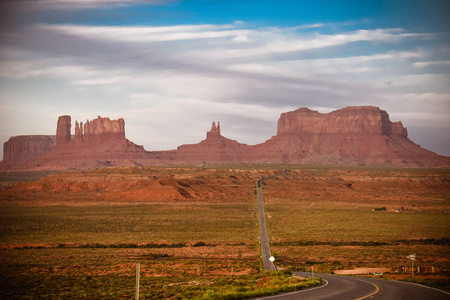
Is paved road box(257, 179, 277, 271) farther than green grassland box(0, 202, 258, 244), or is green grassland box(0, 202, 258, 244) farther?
green grassland box(0, 202, 258, 244)

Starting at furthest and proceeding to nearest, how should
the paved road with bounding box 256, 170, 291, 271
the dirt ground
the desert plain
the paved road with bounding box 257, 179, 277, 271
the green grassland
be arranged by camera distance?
the green grassland
the dirt ground
the paved road with bounding box 257, 179, 277, 271
the paved road with bounding box 256, 170, 291, 271
the desert plain

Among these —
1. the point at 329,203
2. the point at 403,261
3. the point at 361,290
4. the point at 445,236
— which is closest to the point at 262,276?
the point at 361,290

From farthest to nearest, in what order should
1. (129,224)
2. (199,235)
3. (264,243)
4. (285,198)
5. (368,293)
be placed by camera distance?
(285,198)
(129,224)
(199,235)
(264,243)
(368,293)

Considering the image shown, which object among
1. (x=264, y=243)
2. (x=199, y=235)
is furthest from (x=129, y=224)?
(x=264, y=243)

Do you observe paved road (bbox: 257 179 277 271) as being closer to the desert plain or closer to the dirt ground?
the desert plain

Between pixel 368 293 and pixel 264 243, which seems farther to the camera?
pixel 264 243

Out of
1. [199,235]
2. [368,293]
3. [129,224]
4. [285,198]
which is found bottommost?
[199,235]

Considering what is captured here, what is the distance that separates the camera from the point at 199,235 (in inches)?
2630

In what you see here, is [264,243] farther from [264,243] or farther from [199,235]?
[199,235]

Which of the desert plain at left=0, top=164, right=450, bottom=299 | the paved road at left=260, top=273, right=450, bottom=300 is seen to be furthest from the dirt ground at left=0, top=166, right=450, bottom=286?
the paved road at left=260, top=273, right=450, bottom=300

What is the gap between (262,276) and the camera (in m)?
33.8

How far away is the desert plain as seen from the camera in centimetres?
3419

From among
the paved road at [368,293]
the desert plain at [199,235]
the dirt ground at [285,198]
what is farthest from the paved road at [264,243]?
the paved road at [368,293]

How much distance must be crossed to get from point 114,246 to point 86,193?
262 ft
